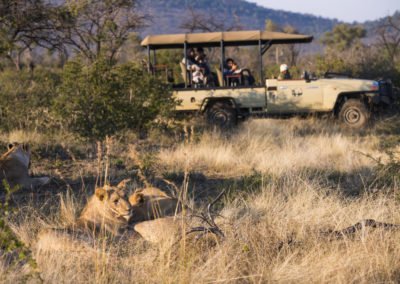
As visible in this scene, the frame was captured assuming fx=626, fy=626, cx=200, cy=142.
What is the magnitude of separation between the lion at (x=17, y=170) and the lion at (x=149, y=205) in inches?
72.9

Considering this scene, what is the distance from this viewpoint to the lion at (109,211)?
506 cm

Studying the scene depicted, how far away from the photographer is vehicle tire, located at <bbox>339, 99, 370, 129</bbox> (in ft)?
41.1

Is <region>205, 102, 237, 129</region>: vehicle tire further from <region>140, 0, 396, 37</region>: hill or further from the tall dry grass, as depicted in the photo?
<region>140, 0, 396, 37</region>: hill

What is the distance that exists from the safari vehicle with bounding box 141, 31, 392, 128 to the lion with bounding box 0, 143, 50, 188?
5356 millimetres

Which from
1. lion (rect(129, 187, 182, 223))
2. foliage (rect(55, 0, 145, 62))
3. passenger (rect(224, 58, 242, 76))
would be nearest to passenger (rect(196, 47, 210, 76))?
passenger (rect(224, 58, 242, 76))

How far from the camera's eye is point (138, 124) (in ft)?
34.4

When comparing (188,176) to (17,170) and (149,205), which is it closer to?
(149,205)

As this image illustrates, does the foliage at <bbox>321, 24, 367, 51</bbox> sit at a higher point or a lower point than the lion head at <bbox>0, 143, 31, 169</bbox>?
higher

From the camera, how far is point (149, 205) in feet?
18.6

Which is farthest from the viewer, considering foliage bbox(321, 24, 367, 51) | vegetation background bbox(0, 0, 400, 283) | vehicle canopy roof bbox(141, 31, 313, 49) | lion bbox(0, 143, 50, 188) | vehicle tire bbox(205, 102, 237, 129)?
foliage bbox(321, 24, 367, 51)

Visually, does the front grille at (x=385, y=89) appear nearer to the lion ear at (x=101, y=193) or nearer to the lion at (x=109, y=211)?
the lion at (x=109, y=211)

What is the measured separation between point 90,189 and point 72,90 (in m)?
3.06

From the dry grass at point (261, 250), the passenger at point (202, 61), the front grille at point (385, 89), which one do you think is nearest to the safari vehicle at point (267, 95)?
the front grille at point (385, 89)

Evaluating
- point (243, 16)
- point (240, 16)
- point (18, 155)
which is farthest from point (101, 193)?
point (243, 16)
